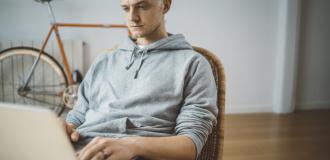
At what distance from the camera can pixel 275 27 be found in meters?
3.42

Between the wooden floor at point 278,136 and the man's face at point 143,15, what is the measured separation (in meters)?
1.48

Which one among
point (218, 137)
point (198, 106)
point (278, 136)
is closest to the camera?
point (198, 106)

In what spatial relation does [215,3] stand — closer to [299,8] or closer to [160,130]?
[299,8]

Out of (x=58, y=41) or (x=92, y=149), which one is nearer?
(x=92, y=149)

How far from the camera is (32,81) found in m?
2.95

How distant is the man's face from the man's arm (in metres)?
0.40

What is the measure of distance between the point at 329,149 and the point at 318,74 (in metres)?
1.42

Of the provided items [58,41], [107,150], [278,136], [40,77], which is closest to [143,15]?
[107,150]

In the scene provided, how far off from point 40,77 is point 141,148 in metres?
2.44

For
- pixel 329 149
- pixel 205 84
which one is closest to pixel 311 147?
pixel 329 149

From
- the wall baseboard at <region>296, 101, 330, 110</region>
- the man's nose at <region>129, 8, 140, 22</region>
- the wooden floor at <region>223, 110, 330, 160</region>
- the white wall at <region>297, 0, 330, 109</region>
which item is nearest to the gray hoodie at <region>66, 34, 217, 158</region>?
the man's nose at <region>129, 8, 140, 22</region>

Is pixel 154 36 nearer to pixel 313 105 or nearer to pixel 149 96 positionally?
pixel 149 96

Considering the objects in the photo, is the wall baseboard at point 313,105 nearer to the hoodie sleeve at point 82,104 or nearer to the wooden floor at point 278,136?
the wooden floor at point 278,136

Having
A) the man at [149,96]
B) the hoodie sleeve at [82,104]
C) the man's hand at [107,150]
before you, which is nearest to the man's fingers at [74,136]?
the man at [149,96]
